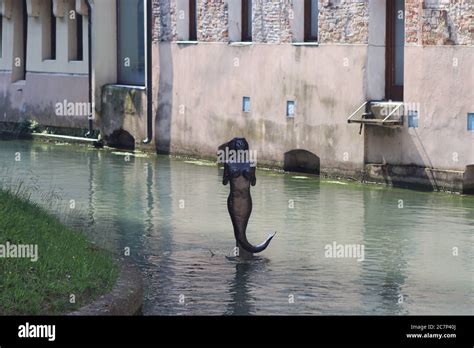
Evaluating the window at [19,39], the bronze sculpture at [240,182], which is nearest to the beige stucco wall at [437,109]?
the bronze sculpture at [240,182]

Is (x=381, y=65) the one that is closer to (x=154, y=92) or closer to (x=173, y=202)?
(x=173, y=202)

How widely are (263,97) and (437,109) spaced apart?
4.38 metres

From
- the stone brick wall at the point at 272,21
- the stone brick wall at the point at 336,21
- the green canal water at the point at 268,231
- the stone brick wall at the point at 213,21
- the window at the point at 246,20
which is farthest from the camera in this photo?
the stone brick wall at the point at 213,21

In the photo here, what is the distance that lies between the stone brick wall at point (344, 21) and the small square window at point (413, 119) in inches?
60.0

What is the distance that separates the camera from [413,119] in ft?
72.4

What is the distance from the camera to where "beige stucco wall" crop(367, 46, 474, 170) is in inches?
829

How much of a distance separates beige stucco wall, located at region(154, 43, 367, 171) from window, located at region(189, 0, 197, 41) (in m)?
0.30

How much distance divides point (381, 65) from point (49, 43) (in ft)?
36.7

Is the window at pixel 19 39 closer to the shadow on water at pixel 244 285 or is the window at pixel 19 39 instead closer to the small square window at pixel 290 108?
the small square window at pixel 290 108

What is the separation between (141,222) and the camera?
18.9m

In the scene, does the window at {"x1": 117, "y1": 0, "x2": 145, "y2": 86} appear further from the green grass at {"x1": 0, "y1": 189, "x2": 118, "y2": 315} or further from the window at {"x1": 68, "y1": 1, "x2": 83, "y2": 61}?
the green grass at {"x1": 0, "y1": 189, "x2": 118, "y2": 315}

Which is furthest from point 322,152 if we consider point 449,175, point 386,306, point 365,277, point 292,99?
point 386,306

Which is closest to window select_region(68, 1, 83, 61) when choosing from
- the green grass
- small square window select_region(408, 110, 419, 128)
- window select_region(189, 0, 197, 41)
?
window select_region(189, 0, 197, 41)

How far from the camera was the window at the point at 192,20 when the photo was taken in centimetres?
2727
